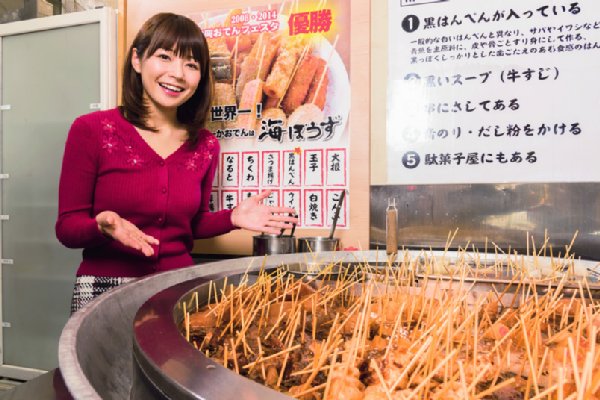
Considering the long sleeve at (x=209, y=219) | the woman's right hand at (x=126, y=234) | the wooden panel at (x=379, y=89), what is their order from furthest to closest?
the wooden panel at (x=379, y=89), the long sleeve at (x=209, y=219), the woman's right hand at (x=126, y=234)

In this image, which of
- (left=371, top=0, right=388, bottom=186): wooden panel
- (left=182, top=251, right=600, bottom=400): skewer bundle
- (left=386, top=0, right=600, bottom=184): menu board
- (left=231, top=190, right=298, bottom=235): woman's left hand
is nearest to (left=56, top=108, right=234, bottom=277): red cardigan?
(left=231, top=190, right=298, bottom=235): woman's left hand

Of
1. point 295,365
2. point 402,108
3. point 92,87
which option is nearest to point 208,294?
point 295,365

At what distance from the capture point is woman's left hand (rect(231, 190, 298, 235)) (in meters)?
2.01

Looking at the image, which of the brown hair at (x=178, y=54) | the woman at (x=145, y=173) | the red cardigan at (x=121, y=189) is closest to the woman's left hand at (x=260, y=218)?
the woman at (x=145, y=173)

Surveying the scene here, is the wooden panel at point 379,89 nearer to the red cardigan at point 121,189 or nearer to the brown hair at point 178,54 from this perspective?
the brown hair at point 178,54

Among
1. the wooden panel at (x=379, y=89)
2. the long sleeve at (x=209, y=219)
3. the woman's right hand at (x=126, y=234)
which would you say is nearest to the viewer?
the woman's right hand at (x=126, y=234)

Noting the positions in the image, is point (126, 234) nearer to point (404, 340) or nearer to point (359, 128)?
point (404, 340)

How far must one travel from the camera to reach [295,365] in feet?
2.69

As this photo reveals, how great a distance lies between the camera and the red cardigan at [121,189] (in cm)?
207

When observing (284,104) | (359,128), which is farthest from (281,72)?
(359,128)

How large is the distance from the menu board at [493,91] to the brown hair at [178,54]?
1065mm

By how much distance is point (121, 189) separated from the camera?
6.90 feet

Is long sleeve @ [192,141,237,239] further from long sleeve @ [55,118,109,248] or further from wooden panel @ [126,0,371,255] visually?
wooden panel @ [126,0,371,255]

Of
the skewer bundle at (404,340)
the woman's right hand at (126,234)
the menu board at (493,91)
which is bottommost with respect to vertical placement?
the skewer bundle at (404,340)
